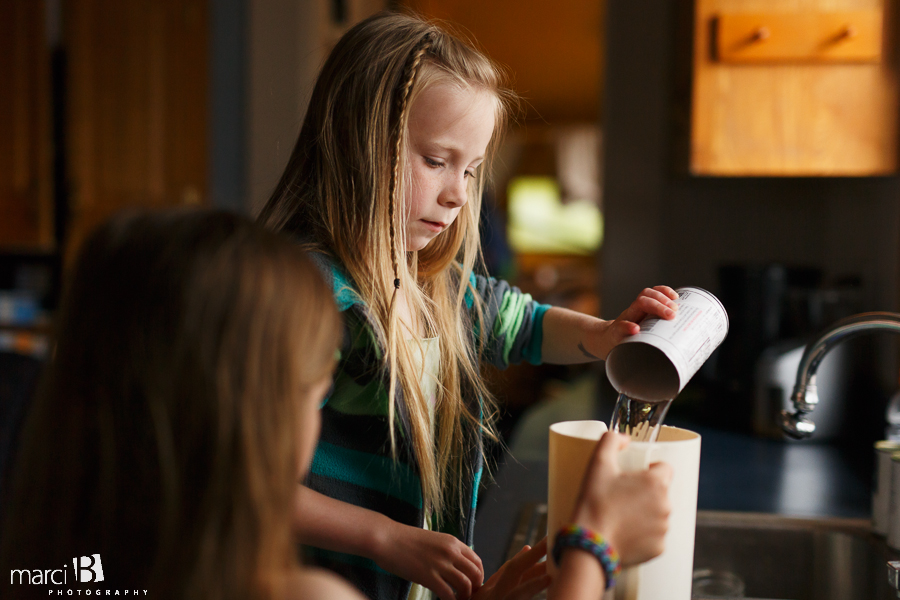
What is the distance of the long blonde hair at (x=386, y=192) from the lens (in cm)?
75

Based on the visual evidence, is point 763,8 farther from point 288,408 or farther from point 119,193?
point 119,193

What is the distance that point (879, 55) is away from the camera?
1.41 metres

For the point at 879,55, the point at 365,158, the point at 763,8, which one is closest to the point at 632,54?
the point at 763,8

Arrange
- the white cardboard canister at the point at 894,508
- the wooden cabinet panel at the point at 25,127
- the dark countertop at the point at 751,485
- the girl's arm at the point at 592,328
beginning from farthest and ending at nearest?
the wooden cabinet panel at the point at 25,127
the dark countertop at the point at 751,485
the white cardboard canister at the point at 894,508
the girl's arm at the point at 592,328

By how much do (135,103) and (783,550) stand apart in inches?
100

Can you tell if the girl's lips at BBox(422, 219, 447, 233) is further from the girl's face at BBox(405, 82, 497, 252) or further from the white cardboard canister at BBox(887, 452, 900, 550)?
the white cardboard canister at BBox(887, 452, 900, 550)

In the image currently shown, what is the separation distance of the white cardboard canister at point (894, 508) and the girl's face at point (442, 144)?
0.58 metres

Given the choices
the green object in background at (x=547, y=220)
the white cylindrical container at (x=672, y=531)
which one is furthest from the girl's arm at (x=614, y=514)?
the green object in background at (x=547, y=220)

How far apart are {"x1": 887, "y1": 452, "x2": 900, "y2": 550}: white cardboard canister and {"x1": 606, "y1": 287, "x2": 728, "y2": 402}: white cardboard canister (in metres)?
0.38

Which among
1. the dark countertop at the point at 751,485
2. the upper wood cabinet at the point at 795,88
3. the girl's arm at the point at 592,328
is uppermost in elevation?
the upper wood cabinet at the point at 795,88

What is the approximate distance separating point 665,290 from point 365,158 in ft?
1.04

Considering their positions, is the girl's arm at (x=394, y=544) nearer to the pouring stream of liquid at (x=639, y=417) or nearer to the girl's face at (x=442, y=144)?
the pouring stream of liquid at (x=639, y=417)

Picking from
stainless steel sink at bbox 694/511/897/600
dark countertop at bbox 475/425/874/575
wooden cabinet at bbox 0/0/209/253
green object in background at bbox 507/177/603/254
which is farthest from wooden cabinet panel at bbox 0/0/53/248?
green object in background at bbox 507/177/603/254

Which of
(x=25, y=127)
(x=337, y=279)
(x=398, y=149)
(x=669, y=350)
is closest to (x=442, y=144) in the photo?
(x=398, y=149)
